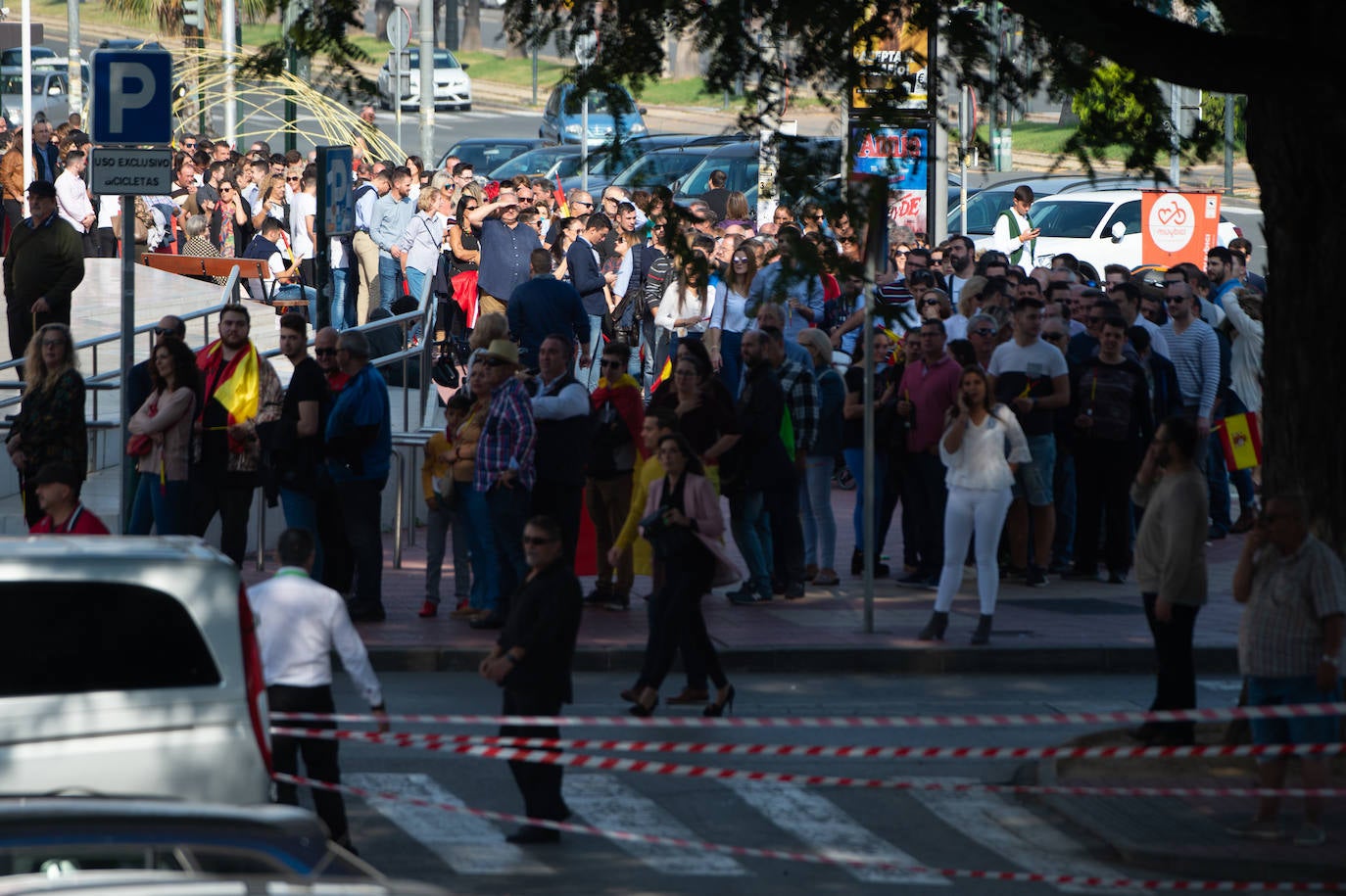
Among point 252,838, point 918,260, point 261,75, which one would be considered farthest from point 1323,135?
point 918,260

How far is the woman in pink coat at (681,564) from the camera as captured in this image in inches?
421

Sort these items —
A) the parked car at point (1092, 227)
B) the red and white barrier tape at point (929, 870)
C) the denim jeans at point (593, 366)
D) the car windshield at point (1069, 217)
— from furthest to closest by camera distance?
the car windshield at point (1069, 217) → the parked car at point (1092, 227) → the denim jeans at point (593, 366) → the red and white barrier tape at point (929, 870)

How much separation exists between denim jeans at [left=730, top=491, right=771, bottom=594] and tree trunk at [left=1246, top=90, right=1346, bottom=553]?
4.89 metres

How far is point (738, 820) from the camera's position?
907 cm

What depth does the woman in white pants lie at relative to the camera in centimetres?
1254

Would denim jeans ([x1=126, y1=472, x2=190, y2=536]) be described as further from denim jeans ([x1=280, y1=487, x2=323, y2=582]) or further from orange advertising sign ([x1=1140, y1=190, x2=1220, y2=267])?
orange advertising sign ([x1=1140, y1=190, x2=1220, y2=267])

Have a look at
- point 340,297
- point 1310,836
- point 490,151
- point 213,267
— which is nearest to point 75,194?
point 213,267

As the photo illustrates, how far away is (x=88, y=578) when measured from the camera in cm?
678

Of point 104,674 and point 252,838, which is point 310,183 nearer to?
point 104,674

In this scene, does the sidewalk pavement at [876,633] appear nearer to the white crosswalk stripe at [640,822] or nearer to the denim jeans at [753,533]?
the denim jeans at [753,533]

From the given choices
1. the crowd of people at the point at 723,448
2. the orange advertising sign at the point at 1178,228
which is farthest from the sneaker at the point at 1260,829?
the orange advertising sign at the point at 1178,228

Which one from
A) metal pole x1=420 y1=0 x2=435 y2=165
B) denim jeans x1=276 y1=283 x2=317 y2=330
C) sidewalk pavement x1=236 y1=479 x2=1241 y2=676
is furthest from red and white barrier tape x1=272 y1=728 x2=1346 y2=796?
metal pole x1=420 y1=0 x2=435 y2=165

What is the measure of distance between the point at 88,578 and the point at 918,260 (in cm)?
1455

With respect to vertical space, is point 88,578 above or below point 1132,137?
below
